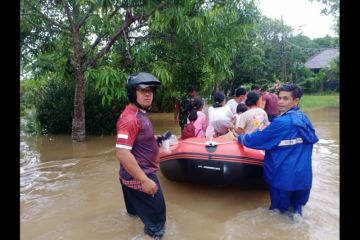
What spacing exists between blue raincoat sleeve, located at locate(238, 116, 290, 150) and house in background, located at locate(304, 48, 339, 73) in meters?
28.2

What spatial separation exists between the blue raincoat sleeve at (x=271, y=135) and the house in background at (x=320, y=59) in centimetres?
2815

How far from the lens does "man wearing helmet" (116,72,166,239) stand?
215 cm

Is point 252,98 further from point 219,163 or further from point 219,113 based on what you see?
point 219,163

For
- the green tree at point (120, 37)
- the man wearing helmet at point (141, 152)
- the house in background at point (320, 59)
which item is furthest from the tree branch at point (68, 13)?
the house in background at point (320, 59)

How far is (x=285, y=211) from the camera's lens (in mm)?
3105

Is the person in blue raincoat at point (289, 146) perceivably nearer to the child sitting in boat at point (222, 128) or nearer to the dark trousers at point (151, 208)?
the child sitting in boat at point (222, 128)

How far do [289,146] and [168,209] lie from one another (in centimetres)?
171

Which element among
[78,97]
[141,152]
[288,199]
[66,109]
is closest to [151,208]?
[141,152]

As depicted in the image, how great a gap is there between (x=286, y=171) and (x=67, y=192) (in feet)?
10.2

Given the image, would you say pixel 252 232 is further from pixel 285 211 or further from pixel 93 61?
pixel 93 61

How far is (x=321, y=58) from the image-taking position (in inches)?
1134

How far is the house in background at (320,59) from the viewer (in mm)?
27641
